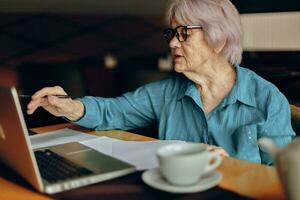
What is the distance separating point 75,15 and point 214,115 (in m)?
1.72

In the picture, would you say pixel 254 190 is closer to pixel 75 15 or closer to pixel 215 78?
pixel 215 78

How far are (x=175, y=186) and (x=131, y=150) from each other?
0.82 feet

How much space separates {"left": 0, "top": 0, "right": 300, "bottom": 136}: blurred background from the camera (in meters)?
1.84

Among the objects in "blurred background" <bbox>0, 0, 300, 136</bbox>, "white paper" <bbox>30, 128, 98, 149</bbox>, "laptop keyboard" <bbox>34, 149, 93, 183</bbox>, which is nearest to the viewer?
"laptop keyboard" <bbox>34, 149, 93, 183</bbox>

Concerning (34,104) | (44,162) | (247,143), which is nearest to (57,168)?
(44,162)

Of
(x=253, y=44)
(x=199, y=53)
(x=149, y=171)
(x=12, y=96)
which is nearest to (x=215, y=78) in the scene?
(x=199, y=53)

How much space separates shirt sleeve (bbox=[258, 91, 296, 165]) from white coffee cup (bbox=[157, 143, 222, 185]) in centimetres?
42

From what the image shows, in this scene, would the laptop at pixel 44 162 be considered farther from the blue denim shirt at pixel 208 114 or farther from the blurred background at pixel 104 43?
the blurred background at pixel 104 43

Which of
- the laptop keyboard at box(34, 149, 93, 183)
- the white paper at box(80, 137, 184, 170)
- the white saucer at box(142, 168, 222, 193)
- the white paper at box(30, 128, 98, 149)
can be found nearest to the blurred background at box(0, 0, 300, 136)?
the white paper at box(30, 128, 98, 149)

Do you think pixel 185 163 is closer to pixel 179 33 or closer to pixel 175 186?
pixel 175 186

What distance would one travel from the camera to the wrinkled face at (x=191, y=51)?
3.44 ft

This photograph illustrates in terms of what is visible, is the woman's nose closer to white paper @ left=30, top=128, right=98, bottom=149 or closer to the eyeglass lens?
the eyeglass lens

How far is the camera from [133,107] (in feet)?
→ 3.73

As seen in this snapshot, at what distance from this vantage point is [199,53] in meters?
1.05
